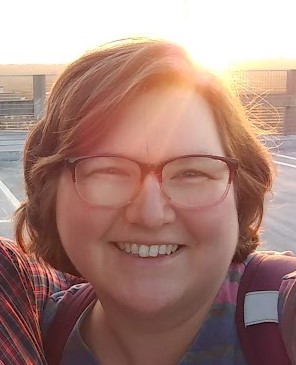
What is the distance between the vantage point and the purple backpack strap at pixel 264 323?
1.02 m

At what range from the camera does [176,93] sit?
1038 millimetres

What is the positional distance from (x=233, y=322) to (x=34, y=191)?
17.5 inches

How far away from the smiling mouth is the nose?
5cm

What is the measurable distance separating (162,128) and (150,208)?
125 mm

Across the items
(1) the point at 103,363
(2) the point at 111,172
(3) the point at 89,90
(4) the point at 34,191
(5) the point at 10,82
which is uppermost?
(3) the point at 89,90

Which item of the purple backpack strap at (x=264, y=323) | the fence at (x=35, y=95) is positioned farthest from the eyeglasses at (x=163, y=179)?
the fence at (x=35, y=95)

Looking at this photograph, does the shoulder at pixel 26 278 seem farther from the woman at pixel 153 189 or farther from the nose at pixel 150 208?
the nose at pixel 150 208

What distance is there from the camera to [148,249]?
103 cm

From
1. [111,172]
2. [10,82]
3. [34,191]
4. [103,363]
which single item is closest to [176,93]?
[111,172]

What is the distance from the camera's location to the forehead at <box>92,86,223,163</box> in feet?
3.28

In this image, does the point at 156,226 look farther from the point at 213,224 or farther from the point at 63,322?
the point at 63,322

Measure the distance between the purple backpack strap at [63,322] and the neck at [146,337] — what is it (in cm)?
5

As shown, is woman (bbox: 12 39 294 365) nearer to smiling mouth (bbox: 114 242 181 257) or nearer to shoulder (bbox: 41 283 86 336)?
smiling mouth (bbox: 114 242 181 257)

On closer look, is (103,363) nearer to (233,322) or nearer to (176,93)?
(233,322)
